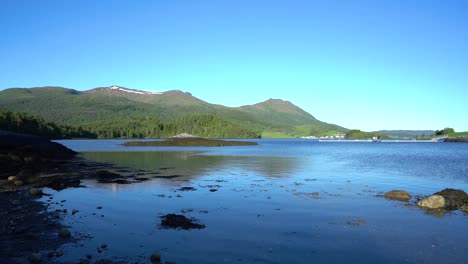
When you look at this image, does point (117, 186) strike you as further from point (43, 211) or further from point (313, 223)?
point (313, 223)

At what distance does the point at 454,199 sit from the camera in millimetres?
20297

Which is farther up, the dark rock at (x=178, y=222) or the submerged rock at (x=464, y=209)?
the submerged rock at (x=464, y=209)

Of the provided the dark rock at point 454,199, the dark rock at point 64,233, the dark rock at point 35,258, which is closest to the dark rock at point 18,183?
the dark rock at point 64,233

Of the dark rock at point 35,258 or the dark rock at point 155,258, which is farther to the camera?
the dark rock at point 155,258

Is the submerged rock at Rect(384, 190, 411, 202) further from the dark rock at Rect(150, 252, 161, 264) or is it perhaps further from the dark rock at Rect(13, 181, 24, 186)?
the dark rock at Rect(13, 181, 24, 186)

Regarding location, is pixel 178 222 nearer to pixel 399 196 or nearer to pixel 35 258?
pixel 35 258

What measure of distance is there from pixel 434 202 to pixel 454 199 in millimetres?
1734

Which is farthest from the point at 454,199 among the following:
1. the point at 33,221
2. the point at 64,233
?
the point at 33,221

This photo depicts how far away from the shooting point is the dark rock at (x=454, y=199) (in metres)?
19.5

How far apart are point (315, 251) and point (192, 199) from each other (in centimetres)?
1102

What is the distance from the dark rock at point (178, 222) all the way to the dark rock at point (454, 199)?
14712 millimetres

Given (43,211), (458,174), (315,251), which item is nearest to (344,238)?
(315,251)

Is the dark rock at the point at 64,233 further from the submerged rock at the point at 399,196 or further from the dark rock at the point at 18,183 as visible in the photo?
the submerged rock at the point at 399,196

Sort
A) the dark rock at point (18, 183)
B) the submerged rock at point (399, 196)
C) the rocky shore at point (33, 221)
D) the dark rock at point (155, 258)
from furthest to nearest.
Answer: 1. the dark rock at point (18, 183)
2. the submerged rock at point (399, 196)
3. the rocky shore at point (33, 221)
4. the dark rock at point (155, 258)
